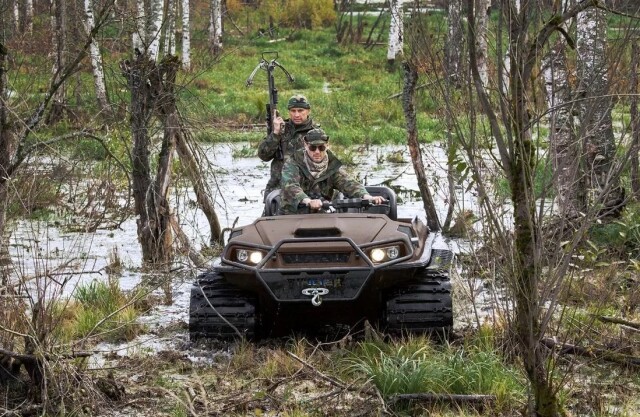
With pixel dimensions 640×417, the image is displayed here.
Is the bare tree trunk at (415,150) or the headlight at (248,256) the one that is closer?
the headlight at (248,256)

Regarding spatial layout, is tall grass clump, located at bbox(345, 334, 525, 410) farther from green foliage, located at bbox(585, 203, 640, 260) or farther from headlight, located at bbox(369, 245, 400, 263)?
green foliage, located at bbox(585, 203, 640, 260)

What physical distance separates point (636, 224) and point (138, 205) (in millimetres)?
4730

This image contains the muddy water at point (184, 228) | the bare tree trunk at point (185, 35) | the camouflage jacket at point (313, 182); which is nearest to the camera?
the muddy water at point (184, 228)

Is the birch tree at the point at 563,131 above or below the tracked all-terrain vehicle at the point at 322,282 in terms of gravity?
above

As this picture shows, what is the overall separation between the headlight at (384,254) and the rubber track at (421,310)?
0.29m

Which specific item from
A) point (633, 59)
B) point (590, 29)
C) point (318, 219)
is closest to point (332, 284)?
point (318, 219)

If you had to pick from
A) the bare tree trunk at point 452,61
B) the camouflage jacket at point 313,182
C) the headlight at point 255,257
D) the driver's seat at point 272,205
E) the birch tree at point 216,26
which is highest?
the birch tree at point 216,26

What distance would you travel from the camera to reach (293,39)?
40062 millimetres

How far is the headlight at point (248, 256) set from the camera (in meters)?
7.74

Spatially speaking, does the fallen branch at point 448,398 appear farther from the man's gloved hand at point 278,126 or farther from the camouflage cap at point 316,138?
the man's gloved hand at point 278,126

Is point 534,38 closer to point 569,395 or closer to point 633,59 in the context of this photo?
point 633,59

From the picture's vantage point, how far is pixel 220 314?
7.87 m

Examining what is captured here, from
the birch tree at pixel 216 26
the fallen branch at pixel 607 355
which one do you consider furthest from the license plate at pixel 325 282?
the birch tree at pixel 216 26

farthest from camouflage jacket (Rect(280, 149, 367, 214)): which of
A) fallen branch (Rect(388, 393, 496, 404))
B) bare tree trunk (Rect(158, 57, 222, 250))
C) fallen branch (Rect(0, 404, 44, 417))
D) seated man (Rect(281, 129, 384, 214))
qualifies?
fallen branch (Rect(0, 404, 44, 417))
